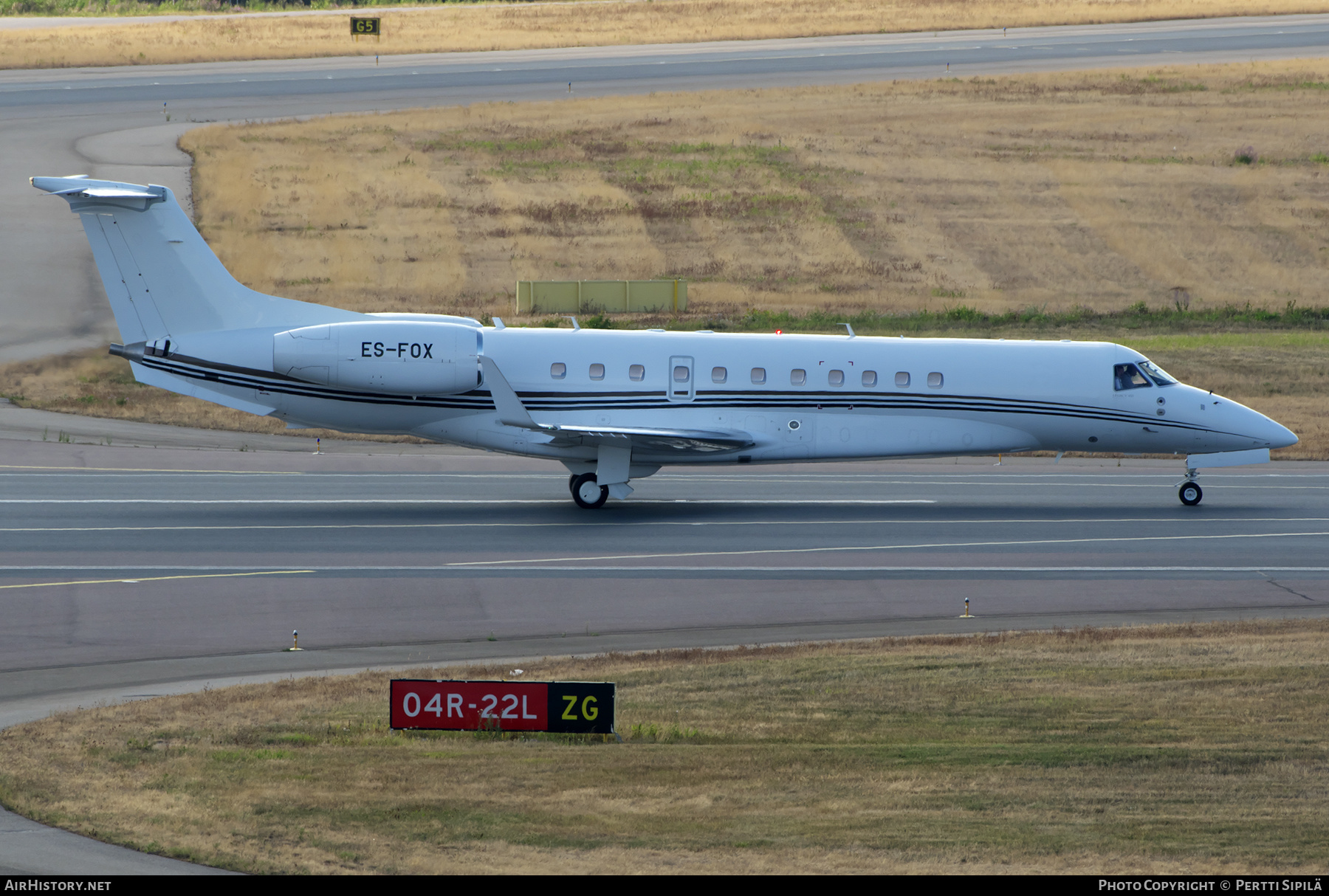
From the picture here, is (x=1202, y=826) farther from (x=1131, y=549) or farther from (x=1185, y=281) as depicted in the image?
(x=1185, y=281)

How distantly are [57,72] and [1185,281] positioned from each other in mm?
57875

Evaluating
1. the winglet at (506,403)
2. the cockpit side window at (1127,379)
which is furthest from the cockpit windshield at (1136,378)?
the winglet at (506,403)

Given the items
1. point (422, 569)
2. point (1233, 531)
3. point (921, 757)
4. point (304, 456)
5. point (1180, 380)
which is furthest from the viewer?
point (1180, 380)

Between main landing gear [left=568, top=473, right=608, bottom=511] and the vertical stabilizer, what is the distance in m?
6.74

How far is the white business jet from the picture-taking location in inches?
1143

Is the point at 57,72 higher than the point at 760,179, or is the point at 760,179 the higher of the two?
the point at 57,72

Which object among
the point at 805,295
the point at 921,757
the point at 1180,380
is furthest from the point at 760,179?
the point at 921,757

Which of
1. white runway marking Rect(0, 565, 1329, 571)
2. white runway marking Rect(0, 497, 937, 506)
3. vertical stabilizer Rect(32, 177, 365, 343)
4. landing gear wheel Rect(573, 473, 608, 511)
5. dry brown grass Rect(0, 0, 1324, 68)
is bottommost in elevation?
white runway marking Rect(0, 565, 1329, 571)

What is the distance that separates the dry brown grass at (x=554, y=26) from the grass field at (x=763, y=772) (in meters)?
72.7

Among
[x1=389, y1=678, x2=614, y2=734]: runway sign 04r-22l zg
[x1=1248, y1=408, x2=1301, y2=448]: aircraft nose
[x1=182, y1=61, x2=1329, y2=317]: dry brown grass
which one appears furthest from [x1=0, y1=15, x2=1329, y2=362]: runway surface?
[x1=389, y1=678, x2=614, y2=734]: runway sign 04r-22l zg

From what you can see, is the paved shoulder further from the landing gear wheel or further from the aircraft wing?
the landing gear wheel

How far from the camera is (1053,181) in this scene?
67312mm

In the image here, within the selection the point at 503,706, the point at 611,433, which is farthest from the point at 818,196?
the point at 503,706

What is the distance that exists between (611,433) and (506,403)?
210 centimetres
